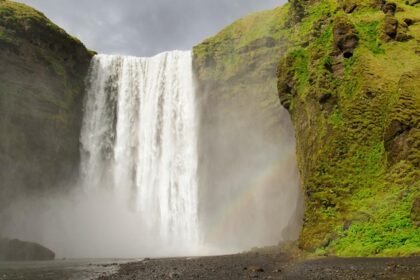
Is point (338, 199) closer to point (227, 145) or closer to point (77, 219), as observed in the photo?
point (227, 145)

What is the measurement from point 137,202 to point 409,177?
3414 cm

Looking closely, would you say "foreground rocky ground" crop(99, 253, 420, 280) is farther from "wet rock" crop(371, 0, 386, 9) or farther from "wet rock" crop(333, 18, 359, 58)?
"wet rock" crop(371, 0, 386, 9)

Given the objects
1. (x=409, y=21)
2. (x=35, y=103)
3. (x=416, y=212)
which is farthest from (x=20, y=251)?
(x=409, y=21)

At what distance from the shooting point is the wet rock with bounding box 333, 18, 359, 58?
85.0 ft

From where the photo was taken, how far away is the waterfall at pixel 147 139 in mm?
46250

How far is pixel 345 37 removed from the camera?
26.1 metres

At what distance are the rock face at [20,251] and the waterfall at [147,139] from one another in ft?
46.9

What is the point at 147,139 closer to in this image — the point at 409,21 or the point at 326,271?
the point at 409,21

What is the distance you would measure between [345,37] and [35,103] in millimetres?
35227

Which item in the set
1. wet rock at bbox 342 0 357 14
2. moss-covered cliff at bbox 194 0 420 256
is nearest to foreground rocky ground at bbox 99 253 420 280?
moss-covered cliff at bbox 194 0 420 256

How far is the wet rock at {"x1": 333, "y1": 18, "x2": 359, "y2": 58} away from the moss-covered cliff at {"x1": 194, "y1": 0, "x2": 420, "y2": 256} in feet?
0.20

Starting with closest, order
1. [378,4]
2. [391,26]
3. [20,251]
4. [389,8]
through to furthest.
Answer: [391,26] → [389,8] → [378,4] → [20,251]

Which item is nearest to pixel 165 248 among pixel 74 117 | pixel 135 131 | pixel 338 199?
pixel 135 131

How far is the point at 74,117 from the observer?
51.1 m
